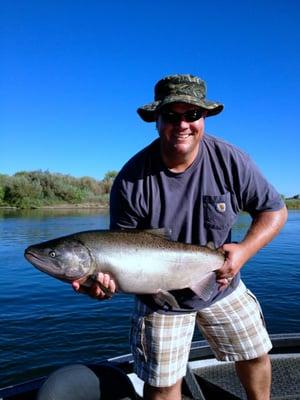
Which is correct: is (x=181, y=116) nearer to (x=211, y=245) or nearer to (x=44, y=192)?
(x=211, y=245)

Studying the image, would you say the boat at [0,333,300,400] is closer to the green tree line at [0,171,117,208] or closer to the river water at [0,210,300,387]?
the river water at [0,210,300,387]

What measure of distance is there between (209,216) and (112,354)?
210 inches

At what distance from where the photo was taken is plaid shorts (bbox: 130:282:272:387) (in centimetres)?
334

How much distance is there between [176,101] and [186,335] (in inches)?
69.5

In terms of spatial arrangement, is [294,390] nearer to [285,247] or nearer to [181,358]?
[181,358]

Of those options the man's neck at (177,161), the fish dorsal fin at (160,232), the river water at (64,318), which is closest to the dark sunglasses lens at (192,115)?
the man's neck at (177,161)

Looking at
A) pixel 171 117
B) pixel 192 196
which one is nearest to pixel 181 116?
pixel 171 117

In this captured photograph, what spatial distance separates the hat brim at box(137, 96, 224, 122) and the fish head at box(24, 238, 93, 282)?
1121 millimetres

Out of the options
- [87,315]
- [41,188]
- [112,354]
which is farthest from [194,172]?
[41,188]

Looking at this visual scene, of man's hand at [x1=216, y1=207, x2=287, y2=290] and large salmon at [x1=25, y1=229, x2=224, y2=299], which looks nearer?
large salmon at [x1=25, y1=229, x2=224, y2=299]

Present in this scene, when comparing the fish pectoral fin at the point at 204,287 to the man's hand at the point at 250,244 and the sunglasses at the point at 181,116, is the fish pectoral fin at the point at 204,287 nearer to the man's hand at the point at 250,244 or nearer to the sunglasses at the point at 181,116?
the man's hand at the point at 250,244

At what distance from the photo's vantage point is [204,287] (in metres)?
3.37

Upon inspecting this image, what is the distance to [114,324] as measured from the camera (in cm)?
956

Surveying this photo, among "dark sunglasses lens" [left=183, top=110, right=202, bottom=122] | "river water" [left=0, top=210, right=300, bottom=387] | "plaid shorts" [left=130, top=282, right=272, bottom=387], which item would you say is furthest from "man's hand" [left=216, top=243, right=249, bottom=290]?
"river water" [left=0, top=210, right=300, bottom=387]
